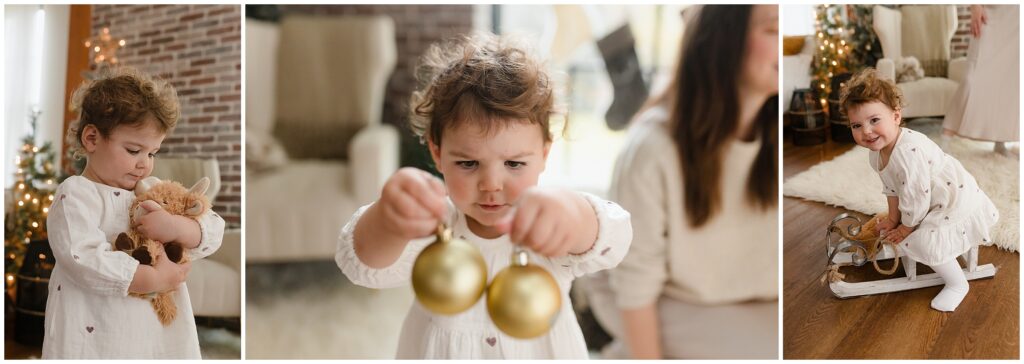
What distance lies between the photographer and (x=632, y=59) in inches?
81.4

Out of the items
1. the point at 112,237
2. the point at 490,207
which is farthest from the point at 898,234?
the point at 112,237

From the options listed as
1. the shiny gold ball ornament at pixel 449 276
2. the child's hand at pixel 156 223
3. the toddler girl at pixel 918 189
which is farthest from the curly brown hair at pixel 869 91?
the child's hand at pixel 156 223

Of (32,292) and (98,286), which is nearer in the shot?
(98,286)

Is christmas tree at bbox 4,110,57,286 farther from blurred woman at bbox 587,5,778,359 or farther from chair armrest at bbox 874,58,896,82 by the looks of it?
chair armrest at bbox 874,58,896,82

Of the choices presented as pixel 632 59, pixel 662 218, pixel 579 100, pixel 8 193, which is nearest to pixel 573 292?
pixel 662 218

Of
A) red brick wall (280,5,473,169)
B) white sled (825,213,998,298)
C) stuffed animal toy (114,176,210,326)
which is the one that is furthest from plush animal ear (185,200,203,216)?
white sled (825,213,998,298)

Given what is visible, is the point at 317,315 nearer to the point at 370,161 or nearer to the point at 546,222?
the point at 370,161

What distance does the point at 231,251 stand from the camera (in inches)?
84.5

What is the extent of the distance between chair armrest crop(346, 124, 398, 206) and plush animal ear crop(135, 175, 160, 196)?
0.53m

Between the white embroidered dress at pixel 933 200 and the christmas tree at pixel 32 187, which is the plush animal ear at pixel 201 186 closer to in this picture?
the christmas tree at pixel 32 187

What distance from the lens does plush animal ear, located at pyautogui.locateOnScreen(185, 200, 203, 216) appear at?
2.09 meters

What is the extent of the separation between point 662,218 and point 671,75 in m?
0.38

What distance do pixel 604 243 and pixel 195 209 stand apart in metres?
1.12

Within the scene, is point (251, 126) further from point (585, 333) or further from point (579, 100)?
point (585, 333)
